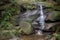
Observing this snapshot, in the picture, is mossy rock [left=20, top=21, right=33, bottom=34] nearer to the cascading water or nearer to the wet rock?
the cascading water

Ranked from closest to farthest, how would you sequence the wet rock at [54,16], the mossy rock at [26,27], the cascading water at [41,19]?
the mossy rock at [26,27], the wet rock at [54,16], the cascading water at [41,19]

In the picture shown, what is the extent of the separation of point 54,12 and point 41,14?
96 cm

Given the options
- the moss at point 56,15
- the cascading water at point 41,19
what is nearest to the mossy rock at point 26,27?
the cascading water at point 41,19

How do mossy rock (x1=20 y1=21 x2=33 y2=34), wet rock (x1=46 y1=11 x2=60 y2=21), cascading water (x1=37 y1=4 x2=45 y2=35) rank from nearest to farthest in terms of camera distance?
1. mossy rock (x1=20 y1=21 x2=33 y2=34)
2. wet rock (x1=46 y1=11 x2=60 y2=21)
3. cascading water (x1=37 y1=4 x2=45 y2=35)

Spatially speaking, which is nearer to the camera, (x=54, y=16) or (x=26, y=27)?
(x=26, y=27)

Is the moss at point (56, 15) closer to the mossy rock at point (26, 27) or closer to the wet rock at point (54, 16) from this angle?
the wet rock at point (54, 16)

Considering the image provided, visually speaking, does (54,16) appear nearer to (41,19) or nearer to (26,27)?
(41,19)

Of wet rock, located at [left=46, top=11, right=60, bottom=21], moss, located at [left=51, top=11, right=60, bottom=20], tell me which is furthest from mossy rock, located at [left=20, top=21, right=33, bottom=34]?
moss, located at [left=51, top=11, right=60, bottom=20]

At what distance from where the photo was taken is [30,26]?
8289 millimetres

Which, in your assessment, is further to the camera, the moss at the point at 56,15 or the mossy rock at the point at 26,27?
the moss at the point at 56,15

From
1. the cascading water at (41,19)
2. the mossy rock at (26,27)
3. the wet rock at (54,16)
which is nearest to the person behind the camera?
the mossy rock at (26,27)

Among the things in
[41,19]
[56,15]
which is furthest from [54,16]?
[41,19]

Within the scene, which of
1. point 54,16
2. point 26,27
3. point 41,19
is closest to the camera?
point 26,27

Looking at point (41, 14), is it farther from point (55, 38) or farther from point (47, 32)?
point (55, 38)
